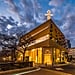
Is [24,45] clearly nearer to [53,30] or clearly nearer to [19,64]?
[53,30]

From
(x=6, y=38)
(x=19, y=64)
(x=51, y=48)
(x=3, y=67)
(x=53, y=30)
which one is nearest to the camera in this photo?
(x=3, y=67)

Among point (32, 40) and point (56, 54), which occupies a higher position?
point (32, 40)

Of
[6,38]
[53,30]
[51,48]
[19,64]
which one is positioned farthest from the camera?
[53,30]

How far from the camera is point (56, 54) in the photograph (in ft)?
225

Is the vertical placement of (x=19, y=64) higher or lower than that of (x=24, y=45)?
lower

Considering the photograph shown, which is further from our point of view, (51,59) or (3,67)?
(51,59)

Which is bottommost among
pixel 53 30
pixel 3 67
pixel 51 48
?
pixel 3 67

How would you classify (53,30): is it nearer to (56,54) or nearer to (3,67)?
(56,54)

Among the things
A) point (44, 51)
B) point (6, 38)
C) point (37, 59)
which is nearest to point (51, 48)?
point (44, 51)

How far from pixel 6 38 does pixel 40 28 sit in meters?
15.1

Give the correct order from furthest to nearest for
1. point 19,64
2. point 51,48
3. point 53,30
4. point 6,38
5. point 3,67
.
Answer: point 53,30, point 51,48, point 6,38, point 19,64, point 3,67

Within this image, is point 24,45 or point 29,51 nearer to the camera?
point 24,45

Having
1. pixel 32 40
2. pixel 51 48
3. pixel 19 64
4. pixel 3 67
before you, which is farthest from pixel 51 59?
pixel 3 67

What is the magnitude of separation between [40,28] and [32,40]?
569 centimetres
